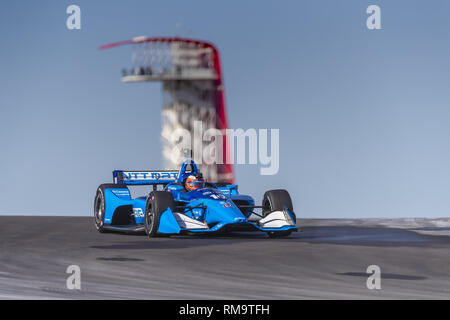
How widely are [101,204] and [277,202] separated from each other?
386 centimetres

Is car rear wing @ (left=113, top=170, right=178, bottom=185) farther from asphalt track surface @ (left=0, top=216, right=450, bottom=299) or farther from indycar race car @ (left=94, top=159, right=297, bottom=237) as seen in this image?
asphalt track surface @ (left=0, top=216, right=450, bottom=299)

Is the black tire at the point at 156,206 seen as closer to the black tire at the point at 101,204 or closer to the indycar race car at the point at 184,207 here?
the indycar race car at the point at 184,207

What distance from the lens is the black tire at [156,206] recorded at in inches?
609

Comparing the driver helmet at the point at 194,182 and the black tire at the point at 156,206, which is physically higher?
the driver helmet at the point at 194,182

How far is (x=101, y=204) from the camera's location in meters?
17.9

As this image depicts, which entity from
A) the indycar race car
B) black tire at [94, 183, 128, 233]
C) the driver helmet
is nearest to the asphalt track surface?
the indycar race car

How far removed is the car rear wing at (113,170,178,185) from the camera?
1869cm

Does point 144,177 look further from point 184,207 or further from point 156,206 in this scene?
point 156,206

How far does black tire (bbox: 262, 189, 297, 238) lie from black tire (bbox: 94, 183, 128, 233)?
10.6 feet

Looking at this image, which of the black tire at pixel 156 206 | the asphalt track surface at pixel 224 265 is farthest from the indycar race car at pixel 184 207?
the asphalt track surface at pixel 224 265

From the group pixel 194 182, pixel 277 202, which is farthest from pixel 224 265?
pixel 194 182

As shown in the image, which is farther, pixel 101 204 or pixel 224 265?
pixel 101 204

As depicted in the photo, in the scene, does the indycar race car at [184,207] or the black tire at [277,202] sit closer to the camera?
the indycar race car at [184,207]
